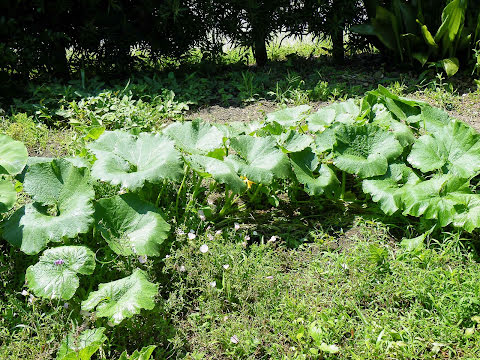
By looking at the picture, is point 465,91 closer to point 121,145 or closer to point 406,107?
point 406,107

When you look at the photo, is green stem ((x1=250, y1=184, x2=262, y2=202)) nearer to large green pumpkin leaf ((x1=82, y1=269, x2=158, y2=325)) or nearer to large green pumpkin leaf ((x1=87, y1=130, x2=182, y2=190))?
large green pumpkin leaf ((x1=87, y1=130, x2=182, y2=190))

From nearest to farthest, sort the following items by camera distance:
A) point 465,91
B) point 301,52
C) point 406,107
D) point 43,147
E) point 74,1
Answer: point 406,107 < point 43,147 < point 465,91 < point 74,1 < point 301,52

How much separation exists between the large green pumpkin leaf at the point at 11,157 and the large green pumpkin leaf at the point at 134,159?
366 millimetres

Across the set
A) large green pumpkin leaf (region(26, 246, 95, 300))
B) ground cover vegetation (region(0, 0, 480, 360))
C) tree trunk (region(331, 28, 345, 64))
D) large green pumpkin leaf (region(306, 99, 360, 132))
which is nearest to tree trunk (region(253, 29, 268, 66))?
tree trunk (region(331, 28, 345, 64))

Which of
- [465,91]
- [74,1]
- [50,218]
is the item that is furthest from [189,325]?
[74,1]

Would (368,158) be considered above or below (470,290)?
above

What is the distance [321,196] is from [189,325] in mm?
1246

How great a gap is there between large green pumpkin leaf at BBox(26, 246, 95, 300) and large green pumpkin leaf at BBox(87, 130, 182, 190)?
39cm

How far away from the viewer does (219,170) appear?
283 centimetres

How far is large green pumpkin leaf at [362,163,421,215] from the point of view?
2896mm

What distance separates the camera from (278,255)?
9.40 feet

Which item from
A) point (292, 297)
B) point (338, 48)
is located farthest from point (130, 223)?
point (338, 48)

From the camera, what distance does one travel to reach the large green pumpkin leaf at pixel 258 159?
2887 millimetres

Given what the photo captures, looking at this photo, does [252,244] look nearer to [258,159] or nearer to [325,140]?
[258,159]
